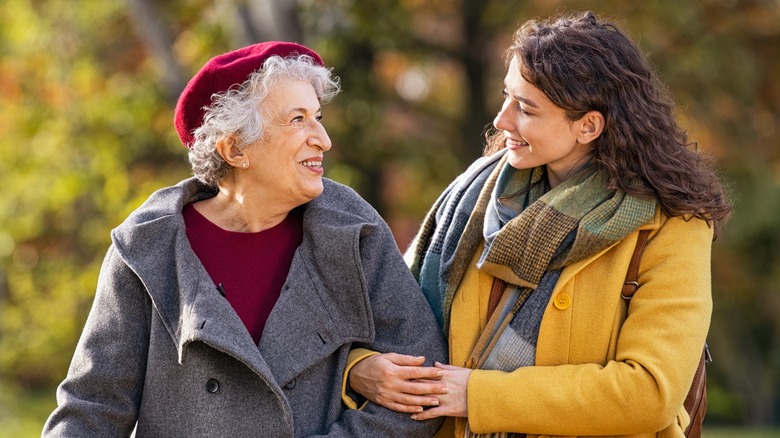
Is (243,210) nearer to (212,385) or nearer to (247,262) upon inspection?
(247,262)

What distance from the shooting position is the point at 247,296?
2.95 metres

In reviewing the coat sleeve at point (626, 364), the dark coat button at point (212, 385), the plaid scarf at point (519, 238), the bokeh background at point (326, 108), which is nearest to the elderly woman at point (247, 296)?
the dark coat button at point (212, 385)

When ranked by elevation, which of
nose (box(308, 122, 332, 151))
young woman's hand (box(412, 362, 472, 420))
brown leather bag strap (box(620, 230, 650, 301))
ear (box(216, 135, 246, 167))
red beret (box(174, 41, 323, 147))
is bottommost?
young woman's hand (box(412, 362, 472, 420))

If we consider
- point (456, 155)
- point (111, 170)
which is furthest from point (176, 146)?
point (456, 155)

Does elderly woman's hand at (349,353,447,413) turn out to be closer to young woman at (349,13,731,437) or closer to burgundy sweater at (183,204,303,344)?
young woman at (349,13,731,437)

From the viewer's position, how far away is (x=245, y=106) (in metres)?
2.87

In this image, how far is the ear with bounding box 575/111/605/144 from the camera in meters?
2.84

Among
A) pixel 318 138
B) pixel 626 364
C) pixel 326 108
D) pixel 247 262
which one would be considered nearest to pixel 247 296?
pixel 247 262

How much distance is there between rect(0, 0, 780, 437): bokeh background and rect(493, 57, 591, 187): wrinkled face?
454 centimetres

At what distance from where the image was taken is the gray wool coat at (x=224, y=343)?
2.81 metres

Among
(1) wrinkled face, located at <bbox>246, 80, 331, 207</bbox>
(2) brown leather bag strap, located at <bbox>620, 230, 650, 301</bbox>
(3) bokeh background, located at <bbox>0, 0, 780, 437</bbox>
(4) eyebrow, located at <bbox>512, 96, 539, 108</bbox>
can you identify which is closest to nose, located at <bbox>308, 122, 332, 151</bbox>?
(1) wrinkled face, located at <bbox>246, 80, 331, 207</bbox>

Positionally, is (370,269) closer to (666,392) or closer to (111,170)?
(666,392)

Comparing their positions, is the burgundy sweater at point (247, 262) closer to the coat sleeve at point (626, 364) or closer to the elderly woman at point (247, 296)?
the elderly woman at point (247, 296)

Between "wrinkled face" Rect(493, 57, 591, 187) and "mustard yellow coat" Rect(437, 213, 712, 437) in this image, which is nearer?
"mustard yellow coat" Rect(437, 213, 712, 437)
